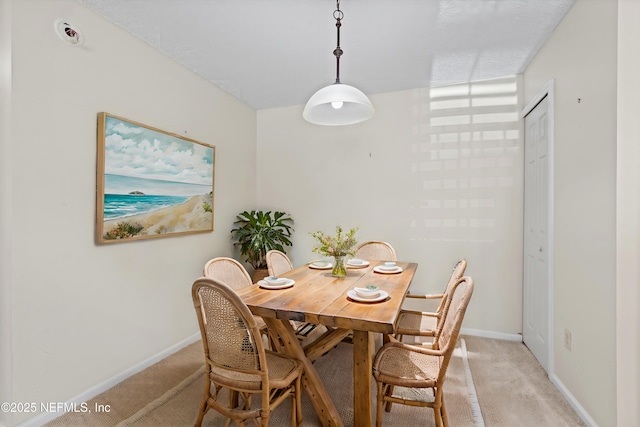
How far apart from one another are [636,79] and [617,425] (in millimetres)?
1749

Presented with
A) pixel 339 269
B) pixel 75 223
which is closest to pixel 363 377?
pixel 339 269

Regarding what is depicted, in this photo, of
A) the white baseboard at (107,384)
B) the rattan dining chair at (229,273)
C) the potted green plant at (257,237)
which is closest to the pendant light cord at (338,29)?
the rattan dining chair at (229,273)

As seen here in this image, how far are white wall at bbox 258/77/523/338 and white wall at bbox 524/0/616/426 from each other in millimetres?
868

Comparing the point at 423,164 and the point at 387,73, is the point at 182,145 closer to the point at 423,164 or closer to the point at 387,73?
the point at 387,73

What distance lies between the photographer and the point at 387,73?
10.2ft

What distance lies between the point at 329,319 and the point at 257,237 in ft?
7.31

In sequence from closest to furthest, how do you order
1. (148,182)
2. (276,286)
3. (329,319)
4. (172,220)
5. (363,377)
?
(329,319), (363,377), (276,286), (148,182), (172,220)

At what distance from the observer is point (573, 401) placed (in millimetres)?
2035

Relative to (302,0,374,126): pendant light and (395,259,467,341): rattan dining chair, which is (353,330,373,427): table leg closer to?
(395,259,467,341): rattan dining chair

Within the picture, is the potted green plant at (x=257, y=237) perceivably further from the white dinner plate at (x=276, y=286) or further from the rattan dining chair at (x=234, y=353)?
the rattan dining chair at (x=234, y=353)

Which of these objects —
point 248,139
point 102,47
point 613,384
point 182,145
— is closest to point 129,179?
point 182,145

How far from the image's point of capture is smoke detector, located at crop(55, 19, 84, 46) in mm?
1948

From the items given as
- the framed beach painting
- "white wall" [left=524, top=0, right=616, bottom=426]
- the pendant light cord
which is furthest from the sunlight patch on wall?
the framed beach painting

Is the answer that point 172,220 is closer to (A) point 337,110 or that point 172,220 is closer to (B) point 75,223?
→ (B) point 75,223
